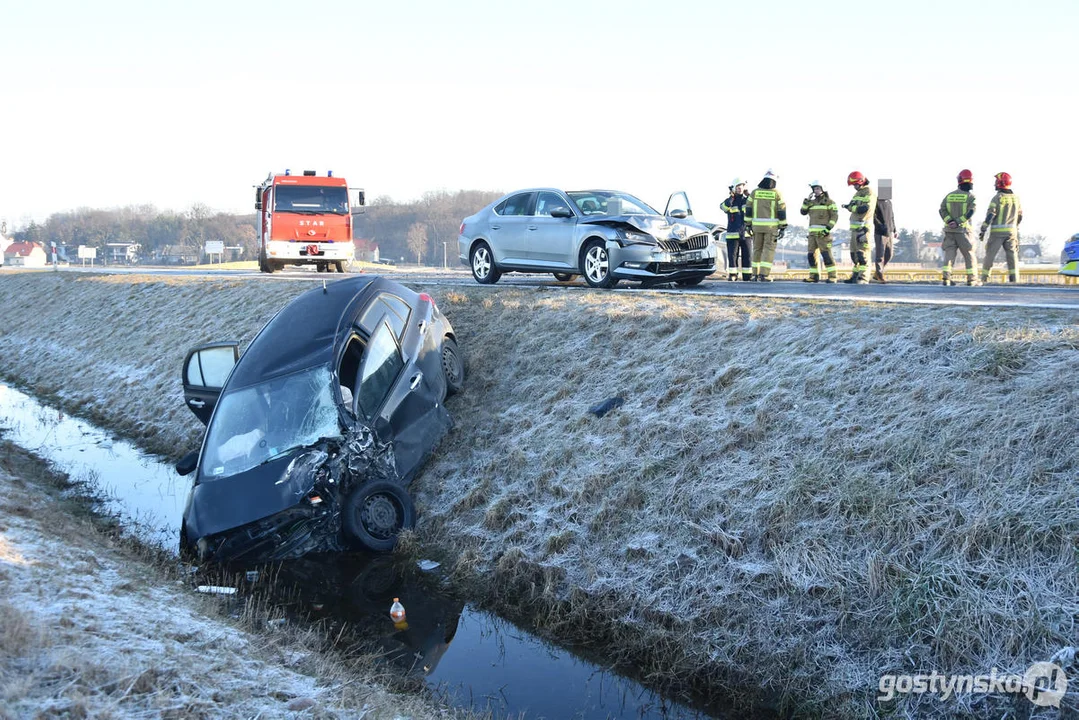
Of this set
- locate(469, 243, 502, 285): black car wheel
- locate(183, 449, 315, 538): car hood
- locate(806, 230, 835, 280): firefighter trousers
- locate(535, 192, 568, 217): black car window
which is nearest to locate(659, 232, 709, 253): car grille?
locate(535, 192, 568, 217): black car window

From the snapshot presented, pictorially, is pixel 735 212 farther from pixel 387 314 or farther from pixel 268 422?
pixel 268 422

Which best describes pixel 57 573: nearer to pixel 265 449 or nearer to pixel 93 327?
pixel 265 449

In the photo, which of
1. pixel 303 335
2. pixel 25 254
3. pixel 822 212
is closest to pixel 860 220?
pixel 822 212

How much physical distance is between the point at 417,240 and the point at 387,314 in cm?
7414

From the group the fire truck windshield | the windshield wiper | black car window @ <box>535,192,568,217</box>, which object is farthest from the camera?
the fire truck windshield

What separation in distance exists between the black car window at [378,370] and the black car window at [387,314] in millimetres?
88

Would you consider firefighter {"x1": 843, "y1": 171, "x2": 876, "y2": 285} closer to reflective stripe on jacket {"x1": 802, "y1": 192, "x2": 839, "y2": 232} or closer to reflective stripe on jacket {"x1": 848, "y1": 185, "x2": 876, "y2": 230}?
reflective stripe on jacket {"x1": 848, "y1": 185, "x2": 876, "y2": 230}

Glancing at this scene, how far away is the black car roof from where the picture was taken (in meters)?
8.32

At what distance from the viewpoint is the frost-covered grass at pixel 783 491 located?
5.23 meters

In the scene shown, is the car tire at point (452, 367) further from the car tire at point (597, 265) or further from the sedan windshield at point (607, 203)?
the sedan windshield at point (607, 203)

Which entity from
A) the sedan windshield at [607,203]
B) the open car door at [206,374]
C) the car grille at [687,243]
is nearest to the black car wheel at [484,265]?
the sedan windshield at [607,203]

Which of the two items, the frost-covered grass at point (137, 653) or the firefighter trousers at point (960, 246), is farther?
the firefighter trousers at point (960, 246)

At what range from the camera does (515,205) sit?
47.4 ft

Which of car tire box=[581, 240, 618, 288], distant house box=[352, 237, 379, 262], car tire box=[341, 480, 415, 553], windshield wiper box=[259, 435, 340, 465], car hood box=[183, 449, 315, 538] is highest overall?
distant house box=[352, 237, 379, 262]
